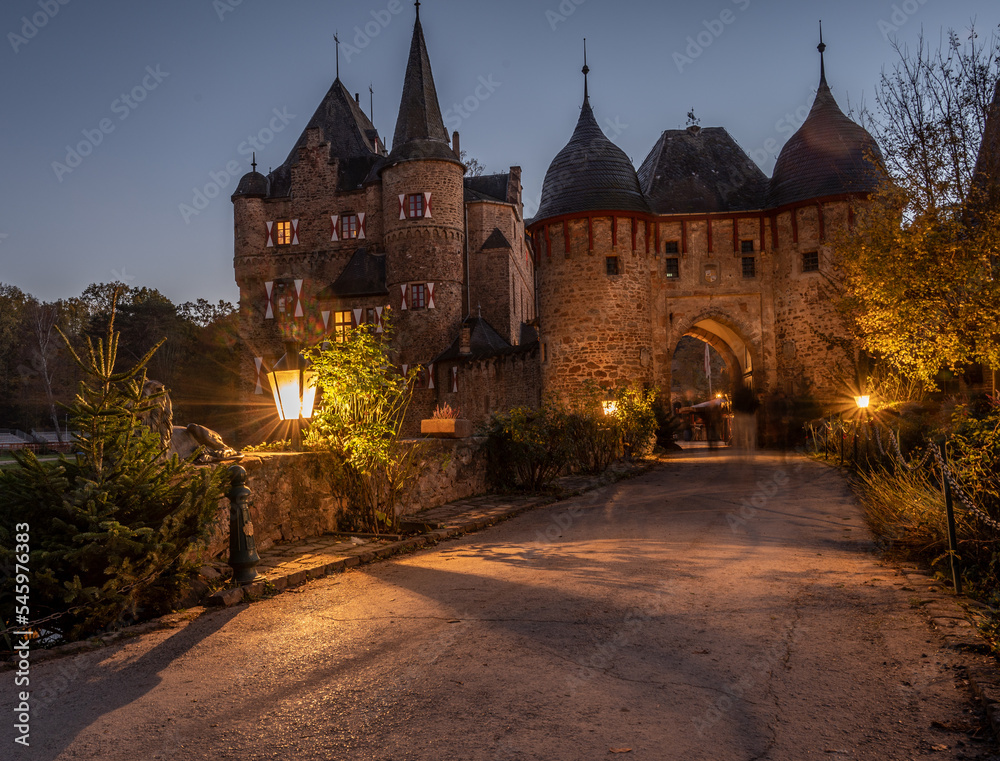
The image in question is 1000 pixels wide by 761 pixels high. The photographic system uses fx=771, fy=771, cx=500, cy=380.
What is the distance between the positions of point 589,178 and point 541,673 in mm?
26501

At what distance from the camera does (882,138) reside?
18219 mm

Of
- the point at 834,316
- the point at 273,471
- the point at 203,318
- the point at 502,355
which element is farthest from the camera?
the point at 203,318

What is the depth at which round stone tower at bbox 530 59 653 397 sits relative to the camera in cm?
2798

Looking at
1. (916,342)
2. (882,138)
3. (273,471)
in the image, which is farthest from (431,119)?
(273,471)

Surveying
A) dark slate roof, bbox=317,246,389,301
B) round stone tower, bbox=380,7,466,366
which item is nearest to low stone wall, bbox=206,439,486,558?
round stone tower, bbox=380,7,466,366

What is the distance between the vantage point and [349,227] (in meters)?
42.2

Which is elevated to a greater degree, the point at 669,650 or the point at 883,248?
the point at 883,248

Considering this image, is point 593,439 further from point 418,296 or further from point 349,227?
point 349,227

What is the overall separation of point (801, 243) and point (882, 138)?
418 inches

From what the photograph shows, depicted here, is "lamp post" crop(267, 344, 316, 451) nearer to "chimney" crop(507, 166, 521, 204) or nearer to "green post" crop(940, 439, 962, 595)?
"green post" crop(940, 439, 962, 595)

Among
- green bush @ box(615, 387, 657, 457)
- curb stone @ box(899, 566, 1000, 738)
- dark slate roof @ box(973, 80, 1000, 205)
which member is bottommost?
curb stone @ box(899, 566, 1000, 738)

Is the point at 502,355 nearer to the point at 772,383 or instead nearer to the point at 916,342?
the point at 772,383

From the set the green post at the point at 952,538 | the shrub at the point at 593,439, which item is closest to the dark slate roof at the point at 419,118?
the shrub at the point at 593,439

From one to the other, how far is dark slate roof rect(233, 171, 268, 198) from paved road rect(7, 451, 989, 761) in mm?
40490
